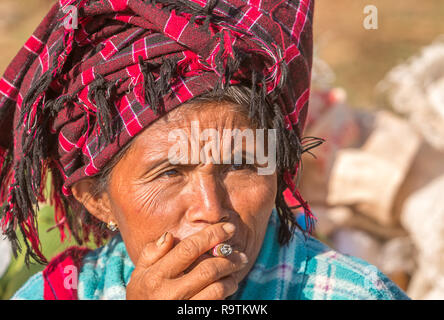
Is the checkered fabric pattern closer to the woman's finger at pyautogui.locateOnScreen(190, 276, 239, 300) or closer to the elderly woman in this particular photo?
the elderly woman

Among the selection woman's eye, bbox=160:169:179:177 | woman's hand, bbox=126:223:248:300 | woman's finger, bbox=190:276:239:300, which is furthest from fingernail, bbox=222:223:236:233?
woman's eye, bbox=160:169:179:177

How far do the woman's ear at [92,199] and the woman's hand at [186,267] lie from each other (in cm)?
41

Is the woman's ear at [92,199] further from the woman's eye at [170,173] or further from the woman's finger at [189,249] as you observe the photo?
the woman's finger at [189,249]

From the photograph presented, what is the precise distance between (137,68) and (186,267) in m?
0.74

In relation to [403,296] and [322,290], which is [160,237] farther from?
[403,296]

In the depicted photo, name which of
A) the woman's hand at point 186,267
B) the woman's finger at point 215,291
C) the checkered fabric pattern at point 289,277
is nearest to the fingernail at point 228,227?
the woman's hand at point 186,267

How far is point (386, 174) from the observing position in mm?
4473

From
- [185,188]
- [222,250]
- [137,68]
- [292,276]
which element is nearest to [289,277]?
[292,276]

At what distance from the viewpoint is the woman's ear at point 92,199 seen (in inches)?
85.4

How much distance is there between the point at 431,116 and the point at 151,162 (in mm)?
3320

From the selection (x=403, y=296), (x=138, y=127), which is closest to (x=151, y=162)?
(x=138, y=127)

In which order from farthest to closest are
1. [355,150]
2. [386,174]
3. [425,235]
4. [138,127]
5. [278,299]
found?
[355,150]
[386,174]
[425,235]
[278,299]
[138,127]

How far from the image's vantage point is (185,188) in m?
1.94

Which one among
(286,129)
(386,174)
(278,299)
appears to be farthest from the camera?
(386,174)
